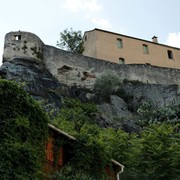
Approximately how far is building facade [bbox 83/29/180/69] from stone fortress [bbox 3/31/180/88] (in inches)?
150

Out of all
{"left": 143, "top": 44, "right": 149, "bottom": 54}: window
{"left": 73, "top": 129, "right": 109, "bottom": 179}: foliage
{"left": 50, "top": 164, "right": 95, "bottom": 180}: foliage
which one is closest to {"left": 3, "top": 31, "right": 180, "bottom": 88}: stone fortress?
{"left": 143, "top": 44, "right": 149, "bottom": 54}: window

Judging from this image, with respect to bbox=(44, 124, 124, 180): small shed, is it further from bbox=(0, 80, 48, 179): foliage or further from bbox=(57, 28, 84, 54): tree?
bbox=(57, 28, 84, 54): tree

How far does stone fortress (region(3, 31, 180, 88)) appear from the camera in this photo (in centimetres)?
3431

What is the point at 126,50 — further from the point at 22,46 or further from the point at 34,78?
the point at 34,78

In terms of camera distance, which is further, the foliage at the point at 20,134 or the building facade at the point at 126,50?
the building facade at the point at 126,50

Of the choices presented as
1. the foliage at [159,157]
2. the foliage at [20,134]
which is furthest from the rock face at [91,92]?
the foliage at [20,134]

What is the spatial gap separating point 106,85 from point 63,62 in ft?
15.4

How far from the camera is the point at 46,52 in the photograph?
35844 millimetres

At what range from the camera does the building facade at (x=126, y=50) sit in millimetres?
41719

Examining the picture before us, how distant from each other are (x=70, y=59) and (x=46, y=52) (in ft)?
7.68

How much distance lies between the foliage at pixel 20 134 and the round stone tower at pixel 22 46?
71.8ft

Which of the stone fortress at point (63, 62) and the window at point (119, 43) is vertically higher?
the window at point (119, 43)

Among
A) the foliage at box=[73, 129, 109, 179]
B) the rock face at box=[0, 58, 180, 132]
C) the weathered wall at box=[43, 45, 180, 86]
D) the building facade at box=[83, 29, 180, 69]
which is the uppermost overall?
the building facade at box=[83, 29, 180, 69]

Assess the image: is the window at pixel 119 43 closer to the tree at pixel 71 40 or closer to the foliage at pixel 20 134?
the tree at pixel 71 40
